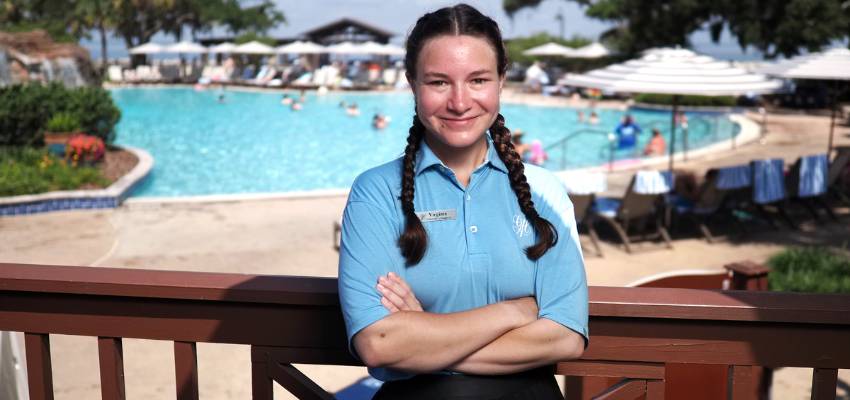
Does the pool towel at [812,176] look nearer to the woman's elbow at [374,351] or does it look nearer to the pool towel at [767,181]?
the pool towel at [767,181]

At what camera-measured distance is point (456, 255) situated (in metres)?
1.69

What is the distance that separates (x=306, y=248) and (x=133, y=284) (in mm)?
6995

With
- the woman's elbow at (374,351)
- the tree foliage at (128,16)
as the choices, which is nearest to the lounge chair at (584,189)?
the woman's elbow at (374,351)

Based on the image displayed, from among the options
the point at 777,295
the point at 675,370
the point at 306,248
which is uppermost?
the point at 777,295

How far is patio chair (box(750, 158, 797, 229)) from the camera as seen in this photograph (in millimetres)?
9406

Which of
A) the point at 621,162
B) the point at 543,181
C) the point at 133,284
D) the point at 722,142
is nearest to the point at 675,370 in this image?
the point at 543,181

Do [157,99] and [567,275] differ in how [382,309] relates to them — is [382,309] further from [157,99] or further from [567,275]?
[157,99]

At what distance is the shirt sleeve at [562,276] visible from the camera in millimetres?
1678

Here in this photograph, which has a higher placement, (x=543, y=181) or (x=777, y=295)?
(x=543, y=181)

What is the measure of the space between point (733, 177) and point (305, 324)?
27.4 ft

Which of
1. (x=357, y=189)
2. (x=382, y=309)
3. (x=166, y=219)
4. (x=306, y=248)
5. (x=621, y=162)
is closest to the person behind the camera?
(x=382, y=309)

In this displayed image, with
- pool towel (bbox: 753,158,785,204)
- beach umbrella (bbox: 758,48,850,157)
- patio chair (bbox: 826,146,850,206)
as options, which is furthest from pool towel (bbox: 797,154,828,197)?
beach umbrella (bbox: 758,48,850,157)

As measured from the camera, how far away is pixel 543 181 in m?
1.82

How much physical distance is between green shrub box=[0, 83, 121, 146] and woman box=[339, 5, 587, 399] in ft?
46.5
